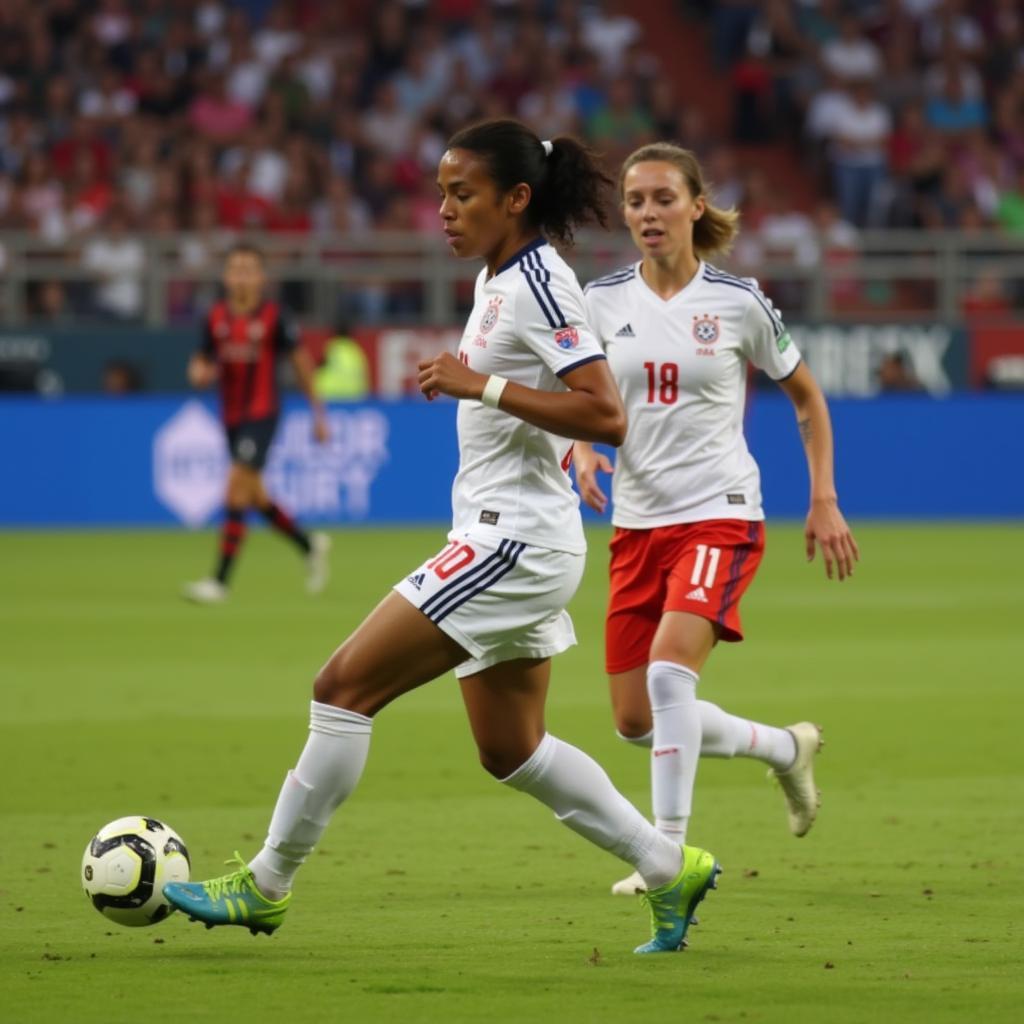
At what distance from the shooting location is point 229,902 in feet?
18.5

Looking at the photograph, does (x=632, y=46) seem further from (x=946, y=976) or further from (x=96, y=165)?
(x=946, y=976)

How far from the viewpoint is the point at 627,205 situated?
279 inches

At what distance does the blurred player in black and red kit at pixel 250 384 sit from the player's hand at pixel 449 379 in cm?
1024

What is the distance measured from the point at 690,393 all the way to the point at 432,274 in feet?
55.2

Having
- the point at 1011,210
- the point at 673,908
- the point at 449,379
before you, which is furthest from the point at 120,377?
the point at 449,379

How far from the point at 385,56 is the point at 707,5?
5.31 metres

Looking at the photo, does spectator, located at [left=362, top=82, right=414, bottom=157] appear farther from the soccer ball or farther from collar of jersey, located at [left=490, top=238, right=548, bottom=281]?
the soccer ball

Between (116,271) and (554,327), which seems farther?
(116,271)

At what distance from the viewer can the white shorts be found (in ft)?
18.1

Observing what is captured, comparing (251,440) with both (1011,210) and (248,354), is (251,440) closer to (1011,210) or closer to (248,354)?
(248,354)

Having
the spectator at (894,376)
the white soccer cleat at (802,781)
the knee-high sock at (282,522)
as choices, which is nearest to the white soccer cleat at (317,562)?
the knee-high sock at (282,522)

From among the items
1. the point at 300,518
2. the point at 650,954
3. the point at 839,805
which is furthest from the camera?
the point at 300,518

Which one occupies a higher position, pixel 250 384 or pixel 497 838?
pixel 250 384

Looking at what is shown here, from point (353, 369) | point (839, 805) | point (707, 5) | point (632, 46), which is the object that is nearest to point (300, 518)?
point (353, 369)
